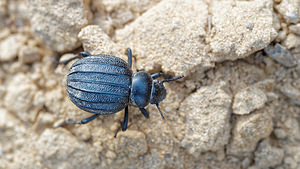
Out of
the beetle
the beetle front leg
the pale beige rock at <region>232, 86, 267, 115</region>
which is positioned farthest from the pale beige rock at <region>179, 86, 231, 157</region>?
the beetle front leg

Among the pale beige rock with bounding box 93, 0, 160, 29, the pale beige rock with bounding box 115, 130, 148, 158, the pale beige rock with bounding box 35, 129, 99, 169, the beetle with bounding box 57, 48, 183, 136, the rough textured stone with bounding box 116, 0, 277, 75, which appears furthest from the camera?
the pale beige rock with bounding box 93, 0, 160, 29

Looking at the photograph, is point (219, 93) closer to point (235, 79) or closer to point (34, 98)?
point (235, 79)

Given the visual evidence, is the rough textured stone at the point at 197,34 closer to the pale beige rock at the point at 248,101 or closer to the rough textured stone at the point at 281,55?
the rough textured stone at the point at 281,55

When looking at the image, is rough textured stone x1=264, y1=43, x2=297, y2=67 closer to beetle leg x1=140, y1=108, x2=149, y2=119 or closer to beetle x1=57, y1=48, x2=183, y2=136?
beetle x1=57, y1=48, x2=183, y2=136

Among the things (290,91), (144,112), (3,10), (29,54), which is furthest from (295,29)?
(3,10)

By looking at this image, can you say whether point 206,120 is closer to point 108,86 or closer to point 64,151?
point 108,86

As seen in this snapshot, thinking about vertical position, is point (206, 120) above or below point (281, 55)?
below
